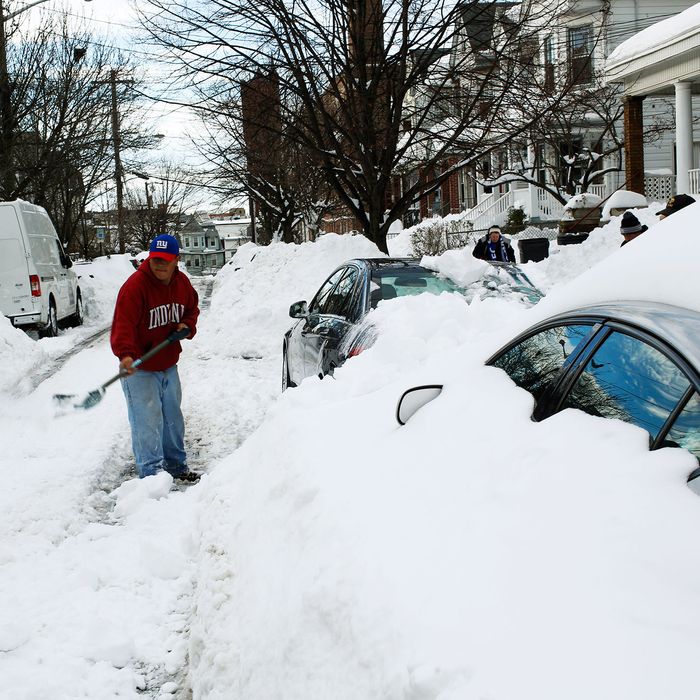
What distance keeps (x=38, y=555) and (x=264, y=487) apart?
155 centimetres

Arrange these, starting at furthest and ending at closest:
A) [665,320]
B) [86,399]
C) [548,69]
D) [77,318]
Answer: [548,69]
[77,318]
[86,399]
[665,320]

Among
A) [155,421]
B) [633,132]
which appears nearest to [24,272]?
[155,421]

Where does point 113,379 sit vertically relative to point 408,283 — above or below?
below

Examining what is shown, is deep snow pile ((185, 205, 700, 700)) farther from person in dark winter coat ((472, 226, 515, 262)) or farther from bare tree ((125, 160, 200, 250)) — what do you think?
bare tree ((125, 160, 200, 250))

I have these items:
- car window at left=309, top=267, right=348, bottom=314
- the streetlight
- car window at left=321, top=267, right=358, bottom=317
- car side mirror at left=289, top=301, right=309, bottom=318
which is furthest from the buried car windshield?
the streetlight

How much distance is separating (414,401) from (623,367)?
1.35 meters

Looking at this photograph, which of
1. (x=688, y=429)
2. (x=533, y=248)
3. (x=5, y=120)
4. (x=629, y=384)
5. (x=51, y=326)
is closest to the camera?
(x=688, y=429)

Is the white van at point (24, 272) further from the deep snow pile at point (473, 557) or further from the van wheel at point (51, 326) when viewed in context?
the deep snow pile at point (473, 557)

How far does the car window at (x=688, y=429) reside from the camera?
2.04 meters

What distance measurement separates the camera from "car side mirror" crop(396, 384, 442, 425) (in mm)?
3670

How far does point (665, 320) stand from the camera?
221 centimetres

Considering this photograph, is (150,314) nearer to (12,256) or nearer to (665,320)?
(665,320)

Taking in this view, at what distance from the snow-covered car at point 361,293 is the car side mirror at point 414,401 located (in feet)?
9.25

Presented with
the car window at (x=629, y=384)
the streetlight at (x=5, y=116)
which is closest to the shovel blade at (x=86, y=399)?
the car window at (x=629, y=384)
